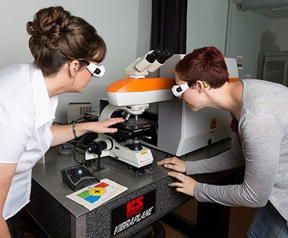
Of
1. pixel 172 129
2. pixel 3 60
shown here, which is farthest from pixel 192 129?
pixel 3 60

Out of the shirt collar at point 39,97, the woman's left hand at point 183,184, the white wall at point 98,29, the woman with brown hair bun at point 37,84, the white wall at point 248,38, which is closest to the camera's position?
the woman with brown hair bun at point 37,84

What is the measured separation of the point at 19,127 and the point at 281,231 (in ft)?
3.34

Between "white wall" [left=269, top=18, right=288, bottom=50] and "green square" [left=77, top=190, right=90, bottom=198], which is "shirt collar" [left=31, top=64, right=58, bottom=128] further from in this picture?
"white wall" [left=269, top=18, right=288, bottom=50]

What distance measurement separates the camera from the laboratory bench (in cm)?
79

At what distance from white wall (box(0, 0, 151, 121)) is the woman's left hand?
0.93 metres

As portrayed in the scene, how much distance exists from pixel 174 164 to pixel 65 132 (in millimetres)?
519

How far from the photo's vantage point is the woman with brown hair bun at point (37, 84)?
2.12 ft

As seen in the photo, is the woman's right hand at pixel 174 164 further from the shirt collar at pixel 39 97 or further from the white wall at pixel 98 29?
the white wall at pixel 98 29

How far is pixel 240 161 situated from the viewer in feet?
3.81

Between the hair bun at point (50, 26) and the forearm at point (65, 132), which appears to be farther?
the forearm at point (65, 132)

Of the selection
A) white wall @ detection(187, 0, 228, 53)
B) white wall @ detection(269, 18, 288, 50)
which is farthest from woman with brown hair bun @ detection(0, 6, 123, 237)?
white wall @ detection(269, 18, 288, 50)

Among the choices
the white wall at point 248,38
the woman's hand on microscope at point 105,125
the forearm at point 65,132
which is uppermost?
the white wall at point 248,38

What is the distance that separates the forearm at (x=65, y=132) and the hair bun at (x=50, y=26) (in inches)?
18.4

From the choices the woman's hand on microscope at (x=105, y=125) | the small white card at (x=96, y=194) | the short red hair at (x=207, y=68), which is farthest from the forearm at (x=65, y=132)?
the short red hair at (x=207, y=68)
